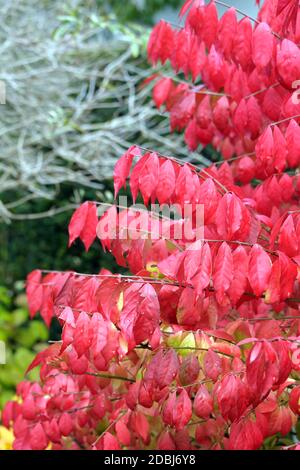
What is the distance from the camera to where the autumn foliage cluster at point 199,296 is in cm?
175

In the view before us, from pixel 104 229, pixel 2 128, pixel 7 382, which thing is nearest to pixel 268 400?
pixel 104 229

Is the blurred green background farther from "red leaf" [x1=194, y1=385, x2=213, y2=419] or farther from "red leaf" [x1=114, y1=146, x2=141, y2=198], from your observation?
"red leaf" [x1=194, y1=385, x2=213, y2=419]

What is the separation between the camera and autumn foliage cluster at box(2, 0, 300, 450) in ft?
5.74

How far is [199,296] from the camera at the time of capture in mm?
1856

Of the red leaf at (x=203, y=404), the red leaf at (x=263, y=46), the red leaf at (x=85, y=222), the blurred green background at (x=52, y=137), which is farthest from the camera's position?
the blurred green background at (x=52, y=137)

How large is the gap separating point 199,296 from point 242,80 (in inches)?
36.3

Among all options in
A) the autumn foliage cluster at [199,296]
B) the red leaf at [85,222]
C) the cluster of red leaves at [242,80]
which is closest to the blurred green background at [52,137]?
the cluster of red leaves at [242,80]

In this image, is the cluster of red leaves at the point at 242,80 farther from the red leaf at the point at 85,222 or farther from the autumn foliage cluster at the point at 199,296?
the red leaf at the point at 85,222

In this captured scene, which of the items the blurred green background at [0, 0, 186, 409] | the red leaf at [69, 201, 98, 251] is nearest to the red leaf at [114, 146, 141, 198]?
the red leaf at [69, 201, 98, 251]

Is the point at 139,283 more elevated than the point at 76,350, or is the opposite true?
the point at 139,283

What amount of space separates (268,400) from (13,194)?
138 inches

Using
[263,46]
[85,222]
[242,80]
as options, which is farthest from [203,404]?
[242,80]

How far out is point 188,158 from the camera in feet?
15.0
